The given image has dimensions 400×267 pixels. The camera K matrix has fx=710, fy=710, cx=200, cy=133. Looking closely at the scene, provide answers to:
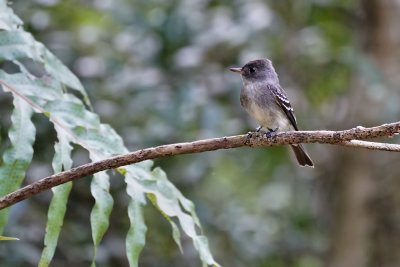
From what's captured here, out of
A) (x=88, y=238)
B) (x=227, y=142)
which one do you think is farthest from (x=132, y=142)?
(x=227, y=142)

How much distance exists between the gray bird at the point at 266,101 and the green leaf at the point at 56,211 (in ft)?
6.49

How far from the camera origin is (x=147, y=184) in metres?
2.92

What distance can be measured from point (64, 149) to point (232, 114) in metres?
3.24

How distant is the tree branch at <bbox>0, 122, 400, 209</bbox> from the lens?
7.55 feet

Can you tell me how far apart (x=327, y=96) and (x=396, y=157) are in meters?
0.89

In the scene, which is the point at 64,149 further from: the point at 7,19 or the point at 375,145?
the point at 375,145

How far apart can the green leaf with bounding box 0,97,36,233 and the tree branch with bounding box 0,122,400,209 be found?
0.32m

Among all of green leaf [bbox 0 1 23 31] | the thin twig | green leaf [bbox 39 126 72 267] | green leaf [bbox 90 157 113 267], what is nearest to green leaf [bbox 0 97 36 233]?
green leaf [bbox 39 126 72 267]

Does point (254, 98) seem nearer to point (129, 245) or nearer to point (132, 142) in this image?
point (132, 142)

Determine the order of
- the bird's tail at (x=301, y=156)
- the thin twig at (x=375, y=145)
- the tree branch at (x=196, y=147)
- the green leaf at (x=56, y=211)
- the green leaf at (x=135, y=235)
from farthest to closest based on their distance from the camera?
1. the bird's tail at (x=301, y=156)
2. the green leaf at (x=135, y=235)
3. the green leaf at (x=56, y=211)
4. the thin twig at (x=375, y=145)
5. the tree branch at (x=196, y=147)

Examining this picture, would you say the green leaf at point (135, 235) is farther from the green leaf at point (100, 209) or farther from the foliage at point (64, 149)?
the green leaf at point (100, 209)

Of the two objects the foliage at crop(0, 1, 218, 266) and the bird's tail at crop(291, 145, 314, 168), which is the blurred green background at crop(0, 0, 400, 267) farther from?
the foliage at crop(0, 1, 218, 266)

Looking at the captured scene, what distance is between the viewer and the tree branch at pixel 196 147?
2.30 meters

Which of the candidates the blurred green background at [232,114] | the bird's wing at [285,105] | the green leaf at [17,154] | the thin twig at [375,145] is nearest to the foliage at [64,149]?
the green leaf at [17,154]
